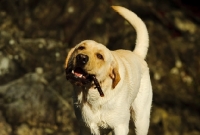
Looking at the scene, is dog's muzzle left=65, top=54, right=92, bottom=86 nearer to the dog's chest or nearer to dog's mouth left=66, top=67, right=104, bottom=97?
dog's mouth left=66, top=67, right=104, bottom=97

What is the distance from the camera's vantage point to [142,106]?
461cm

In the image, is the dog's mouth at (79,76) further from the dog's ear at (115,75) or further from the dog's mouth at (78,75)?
the dog's ear at (115,75)

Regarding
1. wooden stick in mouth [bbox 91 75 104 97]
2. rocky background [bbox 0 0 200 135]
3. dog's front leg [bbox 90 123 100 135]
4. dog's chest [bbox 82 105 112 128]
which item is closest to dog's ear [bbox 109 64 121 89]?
wooden stick in mouth [bbox 91 75 104 97]

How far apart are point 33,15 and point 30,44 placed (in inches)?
22.5

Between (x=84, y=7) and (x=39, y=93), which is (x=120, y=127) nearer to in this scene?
(x=39, y=93)

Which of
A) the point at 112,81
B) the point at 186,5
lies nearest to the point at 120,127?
the point at 112,81

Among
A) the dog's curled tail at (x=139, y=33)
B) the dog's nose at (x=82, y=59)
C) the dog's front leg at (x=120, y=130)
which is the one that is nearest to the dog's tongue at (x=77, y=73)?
the dog's nose at (x=82, y=59)

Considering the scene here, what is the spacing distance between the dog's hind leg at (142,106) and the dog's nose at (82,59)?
109cm

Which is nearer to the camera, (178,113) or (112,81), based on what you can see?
(112,81)

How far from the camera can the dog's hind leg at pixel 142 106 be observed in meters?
4.59

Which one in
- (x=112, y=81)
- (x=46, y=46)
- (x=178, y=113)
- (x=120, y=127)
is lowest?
(x=178, y=113)

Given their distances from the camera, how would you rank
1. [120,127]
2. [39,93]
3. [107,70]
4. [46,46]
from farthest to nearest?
[46,46], [39,93], [120,127], [107,70]

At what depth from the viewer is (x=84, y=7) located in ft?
28.9

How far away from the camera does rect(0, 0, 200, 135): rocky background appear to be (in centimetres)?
780
